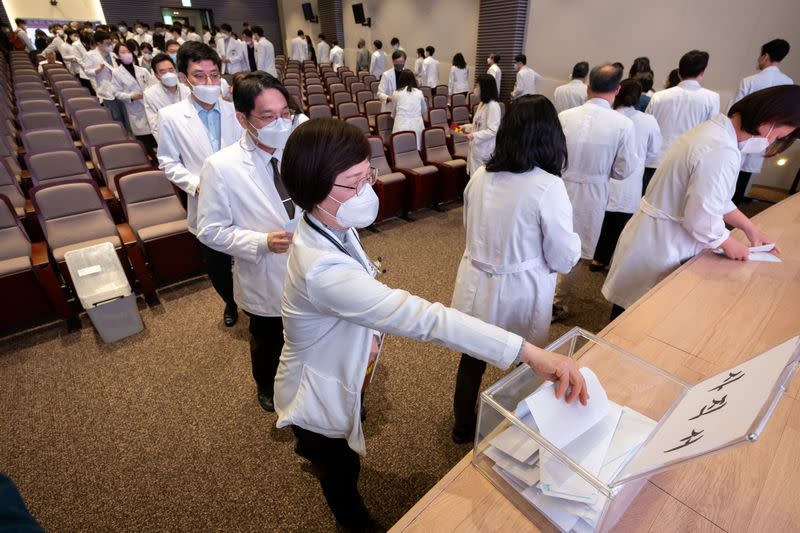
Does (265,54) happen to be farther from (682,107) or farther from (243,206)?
(243,206)

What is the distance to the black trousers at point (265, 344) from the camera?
198 centimetres

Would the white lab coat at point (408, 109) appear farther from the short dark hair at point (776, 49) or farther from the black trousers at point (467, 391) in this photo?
the black trousers at point (467, 391)

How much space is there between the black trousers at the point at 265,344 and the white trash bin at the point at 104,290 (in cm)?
125

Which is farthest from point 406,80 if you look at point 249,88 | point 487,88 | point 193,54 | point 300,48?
point 300,48

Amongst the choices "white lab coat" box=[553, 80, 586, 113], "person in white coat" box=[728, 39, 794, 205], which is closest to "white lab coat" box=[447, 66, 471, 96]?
"white lab coat" box=[553, 80, 586, 113]

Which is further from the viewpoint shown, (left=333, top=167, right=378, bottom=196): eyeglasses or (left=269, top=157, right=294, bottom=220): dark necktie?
(left=269, top=157, right=294, bottom=220): dark necktie

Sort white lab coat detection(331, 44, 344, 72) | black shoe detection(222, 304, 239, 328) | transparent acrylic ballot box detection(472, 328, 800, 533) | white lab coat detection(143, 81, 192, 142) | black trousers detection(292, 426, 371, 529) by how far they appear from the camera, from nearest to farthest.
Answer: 1. transparent acrylic ballot box detection(472, 328, 800, 533)
2. black trousers detection(292, 426, 371, 529)
3. black shoe detection(222, 304, 239, 328)
4. white lab coat detection(143, 81, 192, 142)
5. white lab coat detection(331, 44, 344, 72)

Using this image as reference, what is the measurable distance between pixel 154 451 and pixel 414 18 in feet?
42.4

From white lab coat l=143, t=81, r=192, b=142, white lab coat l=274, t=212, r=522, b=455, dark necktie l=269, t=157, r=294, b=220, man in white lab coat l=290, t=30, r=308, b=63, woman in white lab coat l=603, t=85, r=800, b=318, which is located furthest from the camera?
man in white lab coat l=290, t=30, r=308, b=63

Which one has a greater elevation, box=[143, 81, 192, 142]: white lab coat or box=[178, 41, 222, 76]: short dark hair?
box=[178, 41, 222, 76]: short dark hair

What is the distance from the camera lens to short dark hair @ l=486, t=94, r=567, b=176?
4.66ft

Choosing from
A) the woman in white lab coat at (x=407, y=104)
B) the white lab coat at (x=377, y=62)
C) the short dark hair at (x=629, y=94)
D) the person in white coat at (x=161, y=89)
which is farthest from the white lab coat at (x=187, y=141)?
the white lab coat at (x=377, y=62)

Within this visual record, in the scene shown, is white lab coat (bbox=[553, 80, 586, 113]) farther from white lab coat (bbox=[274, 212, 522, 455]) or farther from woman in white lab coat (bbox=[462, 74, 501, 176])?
white lab coat (bbox=[274, 212, 522, 455])

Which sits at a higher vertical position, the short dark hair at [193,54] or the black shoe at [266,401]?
the short dark hair at [193,54]
